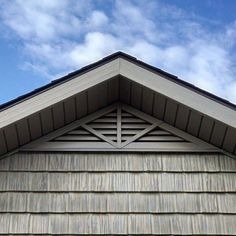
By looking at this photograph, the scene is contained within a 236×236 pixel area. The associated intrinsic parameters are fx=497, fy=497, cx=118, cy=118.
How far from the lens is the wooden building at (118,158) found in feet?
15.9

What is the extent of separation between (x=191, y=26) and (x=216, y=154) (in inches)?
325

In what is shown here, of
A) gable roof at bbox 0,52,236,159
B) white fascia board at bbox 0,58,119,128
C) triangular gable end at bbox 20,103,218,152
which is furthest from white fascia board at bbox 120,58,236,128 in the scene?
triangular gable end at bbox 20,103,218,152

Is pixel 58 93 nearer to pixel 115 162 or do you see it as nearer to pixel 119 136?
pixel 119 136

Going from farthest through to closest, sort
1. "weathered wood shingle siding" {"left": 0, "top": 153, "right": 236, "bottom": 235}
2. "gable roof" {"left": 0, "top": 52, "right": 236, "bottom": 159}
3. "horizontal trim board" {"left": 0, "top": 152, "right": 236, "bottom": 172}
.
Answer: "horizontal trim board" {"left": 0, "top": 152, "right": 236, "bottom": 172} < "gable roof" {"left": 0, "top": 52, "right": 236, "bottom": 159} < "weathered wood shingle siding" {"left": 0, "top": 153, "right": 236, "bottom": 235}

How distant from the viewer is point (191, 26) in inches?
511

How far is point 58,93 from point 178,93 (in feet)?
3.98

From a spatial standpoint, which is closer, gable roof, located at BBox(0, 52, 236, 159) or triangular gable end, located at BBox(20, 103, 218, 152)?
gable roof, located at BBox(0, 52, 236, 159)

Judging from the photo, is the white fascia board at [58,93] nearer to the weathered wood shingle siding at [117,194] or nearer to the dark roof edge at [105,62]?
the dark roof edge at [105,62]

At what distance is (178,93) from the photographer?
16.6 feet

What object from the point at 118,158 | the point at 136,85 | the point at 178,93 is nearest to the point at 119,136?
the point at 118,158


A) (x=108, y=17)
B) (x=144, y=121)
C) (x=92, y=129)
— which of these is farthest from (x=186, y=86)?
(x=108, y=17)

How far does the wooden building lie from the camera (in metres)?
4.86

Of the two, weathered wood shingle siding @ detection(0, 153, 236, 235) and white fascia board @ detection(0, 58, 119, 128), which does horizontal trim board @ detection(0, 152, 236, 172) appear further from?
white fascia board @ detection(0, 58, 119, 128)

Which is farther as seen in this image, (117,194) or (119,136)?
(119,136)
